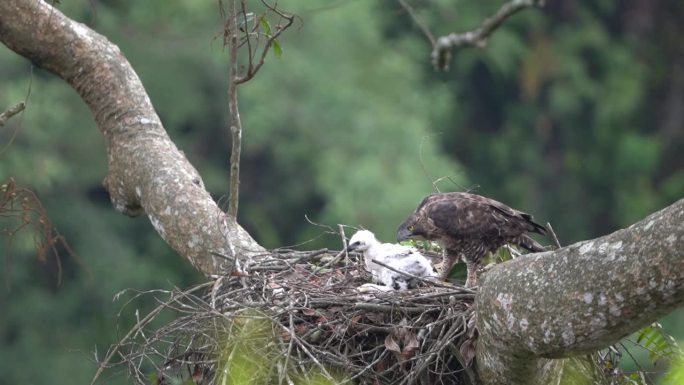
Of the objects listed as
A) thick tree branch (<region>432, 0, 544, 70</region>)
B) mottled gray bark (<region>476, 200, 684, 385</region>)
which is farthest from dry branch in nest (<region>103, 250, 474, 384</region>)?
thick tree branch (<region>432, 0, 544, 70</region>)

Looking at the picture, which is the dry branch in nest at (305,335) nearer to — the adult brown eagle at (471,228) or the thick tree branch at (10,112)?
the adult brown eagle at (471,228)

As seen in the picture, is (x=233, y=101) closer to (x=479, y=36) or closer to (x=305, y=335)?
(x=305, y=335)

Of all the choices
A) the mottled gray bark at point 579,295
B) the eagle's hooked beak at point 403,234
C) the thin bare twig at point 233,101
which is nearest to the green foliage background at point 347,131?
the eagle's hooked beak at point 403,234

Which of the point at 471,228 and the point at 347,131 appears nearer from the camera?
the point at 471,228

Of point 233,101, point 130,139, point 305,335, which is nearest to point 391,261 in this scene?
point 305,335

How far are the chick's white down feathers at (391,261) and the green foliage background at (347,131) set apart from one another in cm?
947

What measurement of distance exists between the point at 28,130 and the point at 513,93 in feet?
38.0

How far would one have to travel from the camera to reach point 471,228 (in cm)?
689

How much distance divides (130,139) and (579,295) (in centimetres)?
306

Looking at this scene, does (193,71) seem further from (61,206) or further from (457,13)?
(457,13)

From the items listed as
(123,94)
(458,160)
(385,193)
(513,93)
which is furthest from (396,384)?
(513,93)

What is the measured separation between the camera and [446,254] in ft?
23.3

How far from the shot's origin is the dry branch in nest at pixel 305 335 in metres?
5.64

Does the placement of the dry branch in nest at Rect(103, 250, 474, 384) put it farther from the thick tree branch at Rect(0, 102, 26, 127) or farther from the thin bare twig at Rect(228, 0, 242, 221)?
the thick tree branch at Rect(0, 102, 26, 127)
